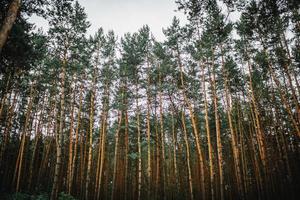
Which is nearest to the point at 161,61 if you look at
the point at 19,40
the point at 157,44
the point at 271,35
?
the point at 157,44

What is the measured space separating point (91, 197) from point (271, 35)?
21.5 metres

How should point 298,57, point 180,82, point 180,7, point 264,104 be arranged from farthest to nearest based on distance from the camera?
point 264,104
point 180,82
point 298,57
point 180,7

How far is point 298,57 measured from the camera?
51.3 feet

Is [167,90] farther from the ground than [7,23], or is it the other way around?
[167,90]

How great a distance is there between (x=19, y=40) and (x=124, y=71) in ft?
38.9

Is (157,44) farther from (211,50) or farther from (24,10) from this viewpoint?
(24,10)

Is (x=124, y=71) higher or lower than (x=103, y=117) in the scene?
higher

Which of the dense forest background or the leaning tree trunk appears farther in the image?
the dense forest background

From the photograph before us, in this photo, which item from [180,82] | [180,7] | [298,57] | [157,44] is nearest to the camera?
[180,7]

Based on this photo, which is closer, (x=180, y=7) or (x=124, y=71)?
(x=180, y=7)

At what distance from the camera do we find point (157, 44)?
65.6ft

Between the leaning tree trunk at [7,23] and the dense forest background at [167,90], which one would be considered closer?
the leaning tree trunk at [7,23]

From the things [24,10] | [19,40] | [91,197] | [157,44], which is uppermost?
[157,44]

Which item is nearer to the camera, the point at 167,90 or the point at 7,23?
the point at 7,23
